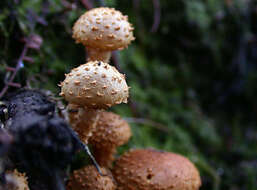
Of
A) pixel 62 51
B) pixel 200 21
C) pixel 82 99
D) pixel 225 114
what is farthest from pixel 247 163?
pixel 82 99

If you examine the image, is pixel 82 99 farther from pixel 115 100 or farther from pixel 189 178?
pixel 189 178

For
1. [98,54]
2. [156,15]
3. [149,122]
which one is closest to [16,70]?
[98,54]

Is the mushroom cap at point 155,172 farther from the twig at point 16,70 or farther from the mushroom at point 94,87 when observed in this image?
the twig at point 16,70

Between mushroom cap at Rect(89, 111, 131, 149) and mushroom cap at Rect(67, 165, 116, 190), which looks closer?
mushroom cap at Rect(67, 165, 116, 190)

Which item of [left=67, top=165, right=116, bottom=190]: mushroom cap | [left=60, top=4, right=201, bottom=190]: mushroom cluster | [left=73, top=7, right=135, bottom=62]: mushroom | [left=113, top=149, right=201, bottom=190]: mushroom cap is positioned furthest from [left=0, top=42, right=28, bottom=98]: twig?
[left=113, top=149, right=201, bottom=190]: mushroom cap

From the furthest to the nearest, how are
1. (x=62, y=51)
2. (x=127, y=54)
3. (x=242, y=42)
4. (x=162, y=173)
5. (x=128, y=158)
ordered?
(x=242, y=42) → (x=127, y=54) → (x=62, y=51) → (x=128, y=158) → (x=162, y=173)

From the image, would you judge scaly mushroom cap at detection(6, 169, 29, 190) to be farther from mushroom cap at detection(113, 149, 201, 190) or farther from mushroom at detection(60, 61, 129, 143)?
mushroom cap at detection(113, 149, 201, 190)

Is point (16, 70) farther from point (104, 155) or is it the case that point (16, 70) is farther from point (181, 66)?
point (181, 66)
